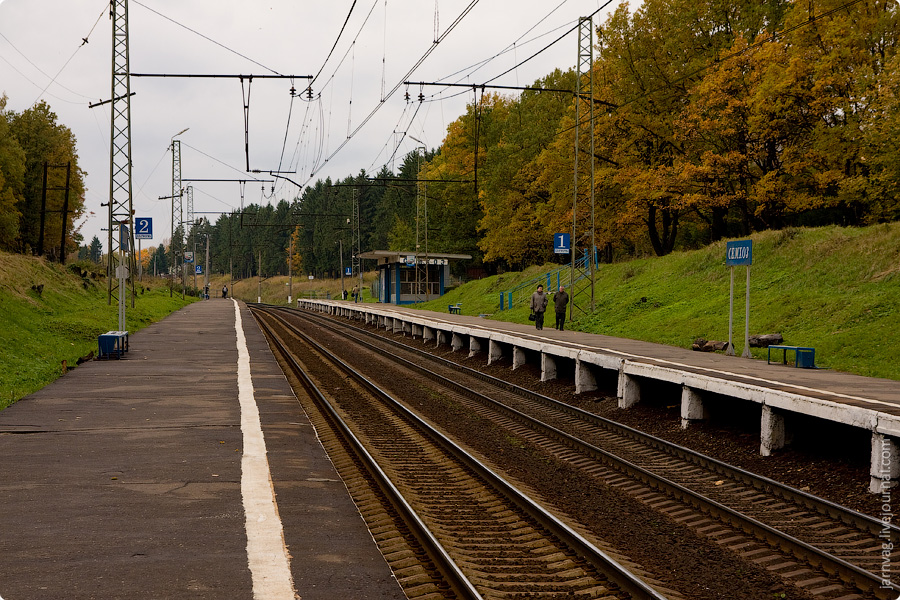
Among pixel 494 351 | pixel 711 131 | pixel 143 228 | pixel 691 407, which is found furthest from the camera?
pixel 711 131

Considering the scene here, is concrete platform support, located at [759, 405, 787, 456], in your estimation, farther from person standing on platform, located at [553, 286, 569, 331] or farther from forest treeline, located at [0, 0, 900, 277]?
person standing on platform, located at [553, 286, 569, 331]

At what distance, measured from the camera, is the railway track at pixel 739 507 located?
23.6ft

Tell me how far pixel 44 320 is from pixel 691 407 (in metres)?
25.3

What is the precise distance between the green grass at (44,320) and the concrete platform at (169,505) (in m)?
3.81

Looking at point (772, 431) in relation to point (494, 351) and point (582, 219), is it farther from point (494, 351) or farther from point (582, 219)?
point (582, 219)

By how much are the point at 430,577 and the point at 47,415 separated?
32.2ft

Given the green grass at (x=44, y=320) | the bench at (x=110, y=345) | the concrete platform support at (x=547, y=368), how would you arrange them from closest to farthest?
1. the green grass at (x=44, y=320)
2. the concrete platform support at (x=547, y=368)
3. the bench at (x=110, y=345)

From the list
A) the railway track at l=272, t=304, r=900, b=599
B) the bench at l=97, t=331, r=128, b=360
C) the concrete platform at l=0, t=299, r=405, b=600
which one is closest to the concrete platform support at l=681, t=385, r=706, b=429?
the railway track at l=272, t=304, r=900, b=599

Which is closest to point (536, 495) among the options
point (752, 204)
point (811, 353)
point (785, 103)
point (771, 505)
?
point (771, 505)

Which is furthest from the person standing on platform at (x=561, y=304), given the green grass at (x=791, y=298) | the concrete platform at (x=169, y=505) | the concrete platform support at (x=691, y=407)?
the concrete platform at (x=169, y=505)

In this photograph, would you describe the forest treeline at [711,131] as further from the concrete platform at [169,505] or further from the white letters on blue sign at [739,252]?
the concrete platform at [169,505]

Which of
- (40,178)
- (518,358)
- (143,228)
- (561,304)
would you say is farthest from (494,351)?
(40,178)

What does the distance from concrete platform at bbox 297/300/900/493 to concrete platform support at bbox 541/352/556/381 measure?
3cm

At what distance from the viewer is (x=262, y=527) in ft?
24.2
